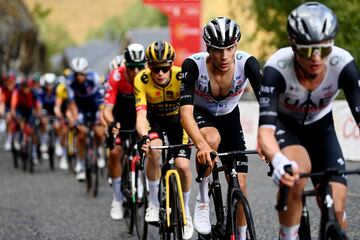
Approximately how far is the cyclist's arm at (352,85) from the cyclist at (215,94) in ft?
4.18

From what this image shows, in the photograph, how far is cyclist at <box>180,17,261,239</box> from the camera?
19.6ft

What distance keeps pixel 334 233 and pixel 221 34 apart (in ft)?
6.39

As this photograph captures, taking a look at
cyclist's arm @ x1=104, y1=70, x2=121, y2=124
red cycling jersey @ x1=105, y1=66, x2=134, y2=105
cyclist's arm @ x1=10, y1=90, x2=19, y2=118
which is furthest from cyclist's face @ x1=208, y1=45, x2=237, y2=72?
cyclist's arm @ x1=10, y1=90, x2=19, y2=118

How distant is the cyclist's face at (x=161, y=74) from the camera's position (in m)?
7.57

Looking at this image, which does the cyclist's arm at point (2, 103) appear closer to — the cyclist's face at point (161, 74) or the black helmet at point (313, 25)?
the cyclist's face at point (161, 74)

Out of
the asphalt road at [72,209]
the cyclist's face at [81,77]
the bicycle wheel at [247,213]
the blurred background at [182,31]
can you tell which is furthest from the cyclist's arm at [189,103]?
the blurred background at [182,31]

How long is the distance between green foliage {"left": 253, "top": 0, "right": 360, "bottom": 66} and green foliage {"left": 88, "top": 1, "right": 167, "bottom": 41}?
71.6 metres

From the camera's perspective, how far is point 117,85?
1009cm

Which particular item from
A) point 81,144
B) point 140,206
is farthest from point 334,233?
point 81,144

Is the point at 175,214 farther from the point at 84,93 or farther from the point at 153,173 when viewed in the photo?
the point at 84,93

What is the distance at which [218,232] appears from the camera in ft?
21.2

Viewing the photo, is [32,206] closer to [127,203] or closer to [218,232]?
[127,203]

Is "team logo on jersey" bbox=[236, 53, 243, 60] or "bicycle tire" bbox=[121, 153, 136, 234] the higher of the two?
"team logo on jersey" bbox=[236, 53, 243, 60]

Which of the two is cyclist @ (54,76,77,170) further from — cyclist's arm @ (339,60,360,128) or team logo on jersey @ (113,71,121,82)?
cyclist's arm @ (339,60,360,128)
